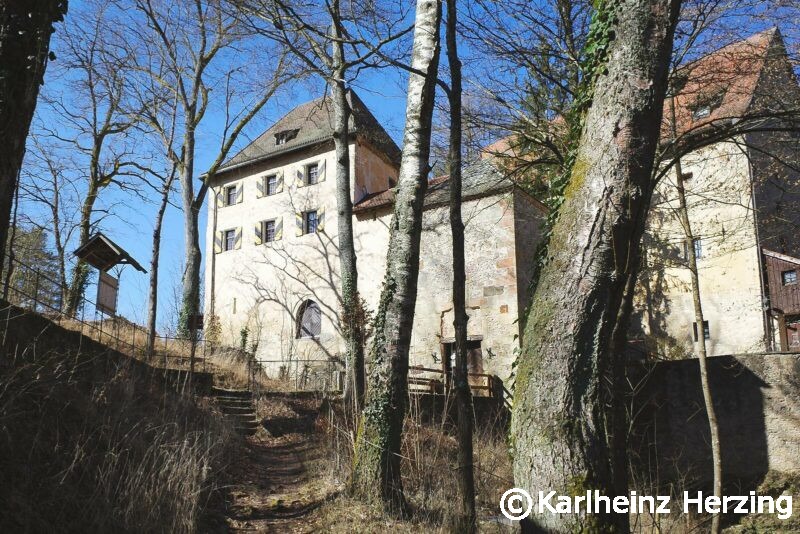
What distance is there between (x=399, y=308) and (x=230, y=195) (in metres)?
22.0

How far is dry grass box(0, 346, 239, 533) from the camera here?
452cm

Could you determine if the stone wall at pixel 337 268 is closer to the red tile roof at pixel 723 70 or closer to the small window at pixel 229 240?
the small window at pixel 229 240

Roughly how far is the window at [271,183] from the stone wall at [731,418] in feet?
57.8

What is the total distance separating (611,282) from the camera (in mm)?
3604

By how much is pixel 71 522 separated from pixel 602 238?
13.0 ft

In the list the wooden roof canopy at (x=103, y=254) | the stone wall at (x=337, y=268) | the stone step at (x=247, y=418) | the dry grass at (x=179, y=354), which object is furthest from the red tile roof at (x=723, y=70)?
the wooden roof canopy at (x=103, y=254)

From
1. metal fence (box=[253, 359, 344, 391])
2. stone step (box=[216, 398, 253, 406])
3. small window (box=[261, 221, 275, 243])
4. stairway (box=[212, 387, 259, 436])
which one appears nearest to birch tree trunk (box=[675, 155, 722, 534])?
stairway (box=[212, 387, 259, 436])

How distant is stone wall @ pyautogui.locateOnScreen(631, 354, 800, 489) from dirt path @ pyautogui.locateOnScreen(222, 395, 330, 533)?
5013 mm

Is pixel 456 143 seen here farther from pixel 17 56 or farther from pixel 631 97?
pixel 17 56

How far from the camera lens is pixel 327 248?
22953 millimetres

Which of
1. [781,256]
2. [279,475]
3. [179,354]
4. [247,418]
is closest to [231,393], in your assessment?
[247,418]

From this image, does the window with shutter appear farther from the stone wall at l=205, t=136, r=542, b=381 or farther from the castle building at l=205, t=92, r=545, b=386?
the stone wall at l=205, t=136, r=542, b=381

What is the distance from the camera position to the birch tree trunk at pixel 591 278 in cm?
347

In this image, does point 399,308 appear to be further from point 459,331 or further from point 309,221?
point 309,221
